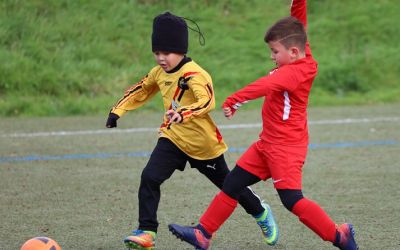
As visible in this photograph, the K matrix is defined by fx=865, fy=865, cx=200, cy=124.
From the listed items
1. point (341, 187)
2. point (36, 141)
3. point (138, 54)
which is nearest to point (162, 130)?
point (341, 187)

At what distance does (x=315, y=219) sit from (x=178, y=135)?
107cm

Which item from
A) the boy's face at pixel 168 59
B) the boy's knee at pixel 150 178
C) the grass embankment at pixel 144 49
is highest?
the boy's face at pixel 168 59

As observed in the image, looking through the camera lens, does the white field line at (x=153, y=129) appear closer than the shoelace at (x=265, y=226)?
No

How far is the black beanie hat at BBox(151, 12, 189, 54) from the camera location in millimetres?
5613

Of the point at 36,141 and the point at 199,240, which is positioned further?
the point at 36,141

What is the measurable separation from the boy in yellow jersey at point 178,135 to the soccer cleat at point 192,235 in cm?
28

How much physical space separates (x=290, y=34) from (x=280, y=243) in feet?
4.72

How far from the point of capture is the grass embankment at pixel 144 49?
13.5m

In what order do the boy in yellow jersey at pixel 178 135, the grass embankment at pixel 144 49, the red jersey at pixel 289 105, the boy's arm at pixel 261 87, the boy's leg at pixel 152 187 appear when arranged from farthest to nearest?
the grass embankment at pixel 144 49 → the boy in yellow jersey at pixel 178 135 → the boy's leg at pixel 152 187 → the red jersey at pixel 289 105 → the boy's arm at pixel 261 87

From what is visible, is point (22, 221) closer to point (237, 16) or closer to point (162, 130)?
point (162, 130)

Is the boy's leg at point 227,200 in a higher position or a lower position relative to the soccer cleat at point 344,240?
higher

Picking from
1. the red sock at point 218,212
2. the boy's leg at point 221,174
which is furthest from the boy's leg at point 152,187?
the red sock at point 218,212

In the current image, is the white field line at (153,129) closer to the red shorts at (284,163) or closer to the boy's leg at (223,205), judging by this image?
the boy's leg at (223,205)

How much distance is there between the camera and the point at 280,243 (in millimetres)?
5727
